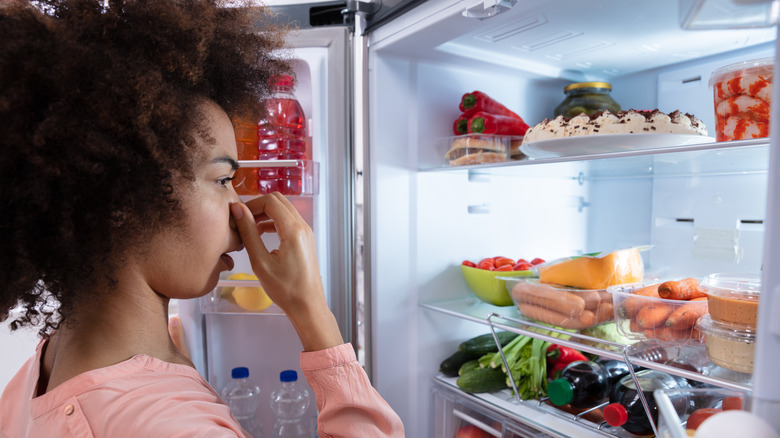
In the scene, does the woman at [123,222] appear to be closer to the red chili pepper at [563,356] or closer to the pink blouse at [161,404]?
the pink blouse at [161,404]

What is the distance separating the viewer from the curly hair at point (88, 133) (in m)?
0.62

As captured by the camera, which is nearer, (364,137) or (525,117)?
(364,137)

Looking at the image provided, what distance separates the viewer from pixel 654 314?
0.99 metres

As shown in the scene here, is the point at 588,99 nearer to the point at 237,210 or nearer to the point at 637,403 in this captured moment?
the point at 637,403

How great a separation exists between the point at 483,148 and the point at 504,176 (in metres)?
0.35

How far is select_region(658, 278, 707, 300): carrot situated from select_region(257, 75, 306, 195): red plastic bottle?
3.06 feet

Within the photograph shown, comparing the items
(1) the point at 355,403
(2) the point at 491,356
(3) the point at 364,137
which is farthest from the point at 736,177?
(1) the point at 355,403

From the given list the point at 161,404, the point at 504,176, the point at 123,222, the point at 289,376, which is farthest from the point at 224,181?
the point at 504,176

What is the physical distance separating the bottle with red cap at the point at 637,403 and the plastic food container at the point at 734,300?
0.28 meters

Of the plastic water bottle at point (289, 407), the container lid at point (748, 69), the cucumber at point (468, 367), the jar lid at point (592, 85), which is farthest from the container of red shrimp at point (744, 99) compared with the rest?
the plastic water bottle at point (289, 407)

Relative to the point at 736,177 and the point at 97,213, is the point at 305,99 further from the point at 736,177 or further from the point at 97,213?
the point at 736,177

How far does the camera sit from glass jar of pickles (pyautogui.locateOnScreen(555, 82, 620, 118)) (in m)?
1.41

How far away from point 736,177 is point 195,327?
1.69m

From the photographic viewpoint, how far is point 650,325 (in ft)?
3.25
